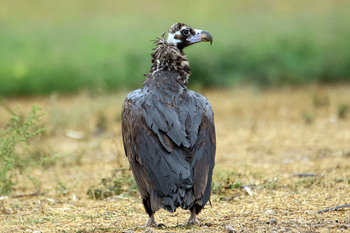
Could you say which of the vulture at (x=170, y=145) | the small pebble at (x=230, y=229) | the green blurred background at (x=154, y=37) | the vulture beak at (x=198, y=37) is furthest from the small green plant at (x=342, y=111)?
the small pebble at (x=230, y=229)

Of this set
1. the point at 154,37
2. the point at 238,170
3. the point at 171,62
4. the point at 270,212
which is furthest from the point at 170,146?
the point at 154,37

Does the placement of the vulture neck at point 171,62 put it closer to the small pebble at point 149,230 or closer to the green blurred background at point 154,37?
the small pebble at point 149,230

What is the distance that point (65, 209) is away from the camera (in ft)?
21.0

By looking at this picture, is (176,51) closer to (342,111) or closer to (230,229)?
(230,229)

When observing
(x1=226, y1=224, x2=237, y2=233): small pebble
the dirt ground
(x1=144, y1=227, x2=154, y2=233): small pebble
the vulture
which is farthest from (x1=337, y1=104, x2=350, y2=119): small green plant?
(x1=144, y1=227, x2=154, y2=233): small pebble

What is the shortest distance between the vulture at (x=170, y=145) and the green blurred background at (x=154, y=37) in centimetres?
777

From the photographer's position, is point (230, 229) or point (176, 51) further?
point (176, 51)

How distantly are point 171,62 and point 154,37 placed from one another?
11.6 metres

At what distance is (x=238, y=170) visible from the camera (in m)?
8.12

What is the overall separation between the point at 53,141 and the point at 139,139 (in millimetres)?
5749

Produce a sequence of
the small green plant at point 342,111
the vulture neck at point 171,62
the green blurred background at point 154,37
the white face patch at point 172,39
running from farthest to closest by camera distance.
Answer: the green blurred background at point 154,37 → the small green plant at point 342,111 → the white face patch at point 172,39 → the vulture neck at point 171,62

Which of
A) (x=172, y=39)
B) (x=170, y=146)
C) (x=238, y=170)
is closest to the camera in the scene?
(x=170, y=146)

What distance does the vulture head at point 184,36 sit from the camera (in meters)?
6.23

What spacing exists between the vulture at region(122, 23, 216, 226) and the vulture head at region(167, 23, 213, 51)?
2.08ft
